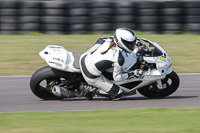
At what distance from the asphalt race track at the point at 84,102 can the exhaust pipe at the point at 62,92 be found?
0.47 feet

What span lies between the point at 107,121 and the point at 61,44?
796 centimetres

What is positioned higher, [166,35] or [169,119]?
[169,119]

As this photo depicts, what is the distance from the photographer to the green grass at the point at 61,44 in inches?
414

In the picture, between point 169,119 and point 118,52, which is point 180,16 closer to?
point 118,52

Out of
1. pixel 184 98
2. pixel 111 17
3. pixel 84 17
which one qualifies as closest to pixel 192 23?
pixel 111 17

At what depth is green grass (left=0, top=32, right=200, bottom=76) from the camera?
414 inches

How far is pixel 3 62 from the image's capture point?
36.6 ft

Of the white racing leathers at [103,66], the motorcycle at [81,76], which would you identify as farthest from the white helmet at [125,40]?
the motorcycle at [81,76]

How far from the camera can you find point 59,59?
694 centimetres

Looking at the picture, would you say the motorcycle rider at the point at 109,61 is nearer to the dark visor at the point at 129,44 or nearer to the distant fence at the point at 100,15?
the dark visor at the point at 129,44

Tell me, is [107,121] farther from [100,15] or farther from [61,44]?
[100,15]

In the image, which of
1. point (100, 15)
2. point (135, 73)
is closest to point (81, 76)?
point (135, 73)

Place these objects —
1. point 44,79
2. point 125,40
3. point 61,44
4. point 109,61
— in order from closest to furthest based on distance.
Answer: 1. point 125,40
2. point 109,61
3. point 44,79
4. point 61,44

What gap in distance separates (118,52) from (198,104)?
63.8 inches
